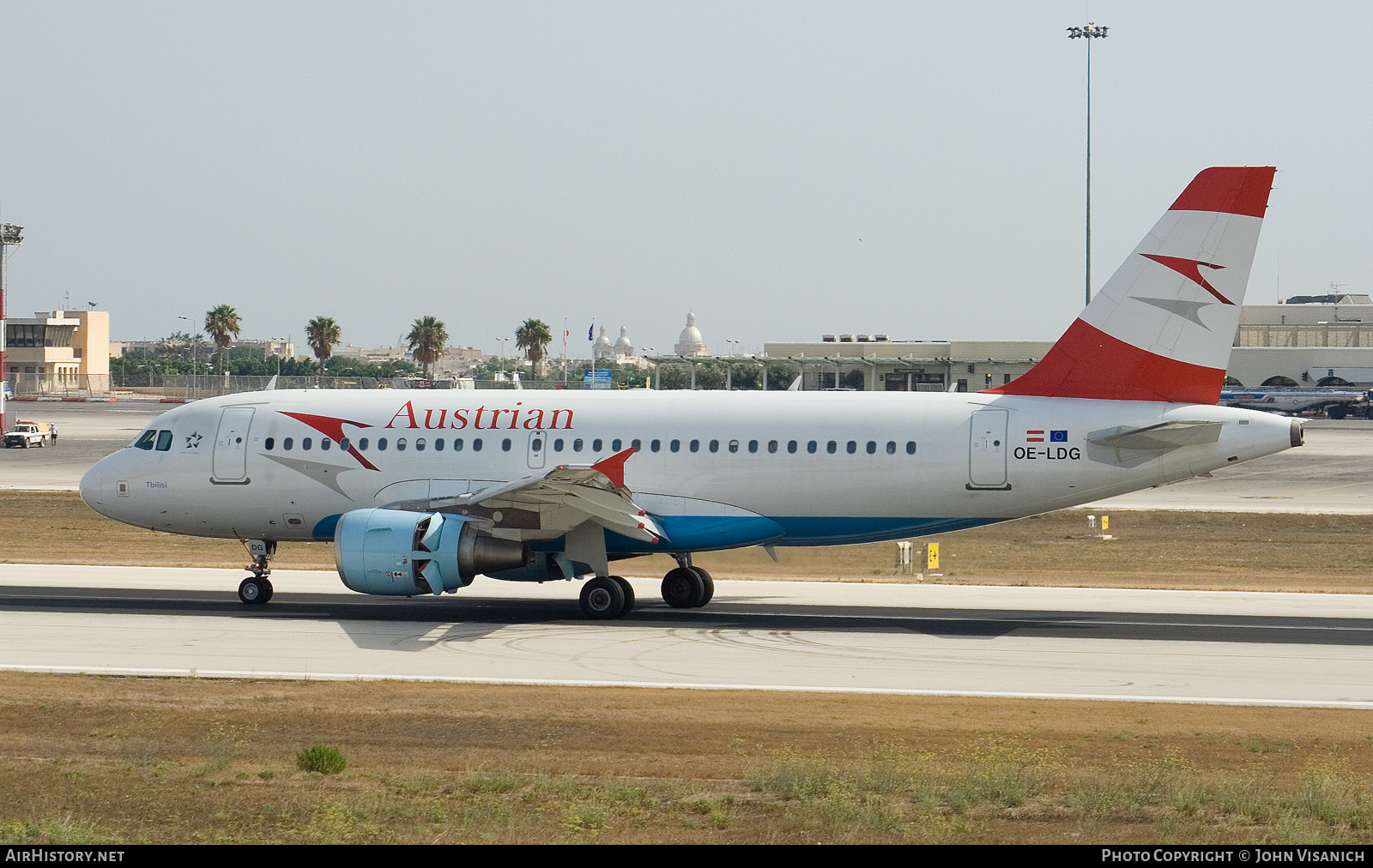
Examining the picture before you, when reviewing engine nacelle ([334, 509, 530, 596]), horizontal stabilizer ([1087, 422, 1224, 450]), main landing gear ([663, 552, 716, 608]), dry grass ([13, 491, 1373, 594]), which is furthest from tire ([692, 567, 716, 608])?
horizontal stabilizer ([1087, 422, 1224, 450])

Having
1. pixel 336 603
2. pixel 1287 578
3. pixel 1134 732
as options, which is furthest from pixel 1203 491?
pixel 1134 732

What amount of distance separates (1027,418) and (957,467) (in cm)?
143

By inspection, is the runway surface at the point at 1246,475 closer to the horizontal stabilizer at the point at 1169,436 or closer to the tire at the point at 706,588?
the horizontal stabilizer at the point at 1169,436

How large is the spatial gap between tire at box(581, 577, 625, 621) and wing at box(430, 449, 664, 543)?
38.2 inches

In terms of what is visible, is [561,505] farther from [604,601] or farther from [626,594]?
[626,594]

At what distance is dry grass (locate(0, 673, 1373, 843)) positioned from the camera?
36.8 feet

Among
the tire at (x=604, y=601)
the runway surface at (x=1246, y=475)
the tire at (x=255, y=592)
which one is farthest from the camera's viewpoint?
the runway surface at (x=1246, y=475)

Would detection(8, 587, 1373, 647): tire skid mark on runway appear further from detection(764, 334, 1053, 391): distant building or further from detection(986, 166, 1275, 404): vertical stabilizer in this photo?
detection(764, 334, 1053, 391): distant building

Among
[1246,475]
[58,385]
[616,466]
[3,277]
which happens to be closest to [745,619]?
[616,466]

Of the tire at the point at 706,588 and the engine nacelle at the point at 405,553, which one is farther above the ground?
the engine nacelle at the point at 405,553

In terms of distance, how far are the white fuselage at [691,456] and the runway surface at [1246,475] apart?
18.4m

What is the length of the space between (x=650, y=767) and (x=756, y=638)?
889 cm

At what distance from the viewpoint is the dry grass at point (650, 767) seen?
441 inches

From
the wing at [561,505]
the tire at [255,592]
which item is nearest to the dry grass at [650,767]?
the wing at [561,505]
